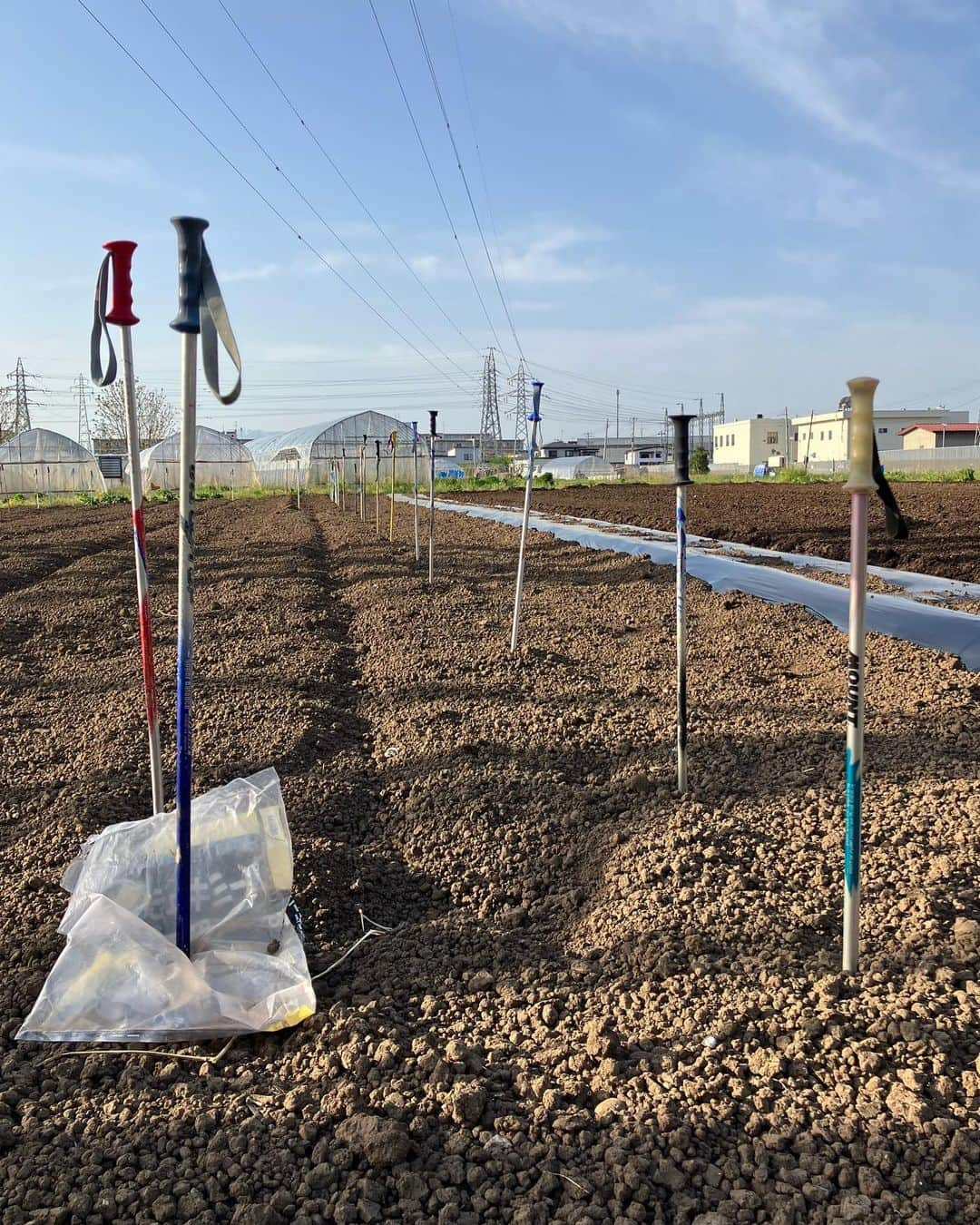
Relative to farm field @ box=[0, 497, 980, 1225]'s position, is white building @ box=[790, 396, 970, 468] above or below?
above

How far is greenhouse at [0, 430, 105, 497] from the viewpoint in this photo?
4106cm

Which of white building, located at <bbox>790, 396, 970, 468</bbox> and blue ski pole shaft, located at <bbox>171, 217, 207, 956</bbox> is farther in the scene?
white building, located at <bbox>790, 396, 970, 468</bbox>

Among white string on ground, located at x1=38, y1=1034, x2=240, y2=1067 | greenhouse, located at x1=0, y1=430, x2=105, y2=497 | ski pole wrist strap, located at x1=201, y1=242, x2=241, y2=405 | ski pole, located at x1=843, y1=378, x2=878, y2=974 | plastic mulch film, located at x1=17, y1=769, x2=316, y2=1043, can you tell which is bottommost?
white string on ground, located at x1=38, y1=1034, x2=240, y2=1067

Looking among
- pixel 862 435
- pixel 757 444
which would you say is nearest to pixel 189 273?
pixel 862 435

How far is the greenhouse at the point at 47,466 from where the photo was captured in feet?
135

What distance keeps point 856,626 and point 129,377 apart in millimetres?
2235

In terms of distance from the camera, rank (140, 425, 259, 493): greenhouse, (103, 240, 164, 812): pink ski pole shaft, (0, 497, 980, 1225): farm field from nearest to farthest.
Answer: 1. (0, 497, 980, 1225): farm field
2. (103, 240, 164, 812): pink ski pole shaft
3. (140, 425, 259, 493): greenhouse

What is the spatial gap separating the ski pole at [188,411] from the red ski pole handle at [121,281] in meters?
0.33

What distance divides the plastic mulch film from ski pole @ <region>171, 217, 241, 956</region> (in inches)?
5.0

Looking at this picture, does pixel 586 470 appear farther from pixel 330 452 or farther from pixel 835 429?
pixel 330 452

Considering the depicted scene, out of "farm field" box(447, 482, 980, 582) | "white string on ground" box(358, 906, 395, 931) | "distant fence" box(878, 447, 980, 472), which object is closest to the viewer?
"white string on ground" box(358, 906, 395, 931)

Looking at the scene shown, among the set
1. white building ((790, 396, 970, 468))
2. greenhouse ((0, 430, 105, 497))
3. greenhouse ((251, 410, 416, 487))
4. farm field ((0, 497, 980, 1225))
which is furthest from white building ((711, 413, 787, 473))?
farm field ((0, 497, 980, 1225))

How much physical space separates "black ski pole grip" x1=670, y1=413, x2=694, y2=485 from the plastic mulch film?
69.9 inches

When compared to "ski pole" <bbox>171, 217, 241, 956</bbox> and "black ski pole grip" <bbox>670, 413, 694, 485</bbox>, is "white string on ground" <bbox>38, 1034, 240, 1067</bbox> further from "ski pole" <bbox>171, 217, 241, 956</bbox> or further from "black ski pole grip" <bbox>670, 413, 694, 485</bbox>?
"black ski pole grip" <bbox>670, 413, 694, 485</bbox>
